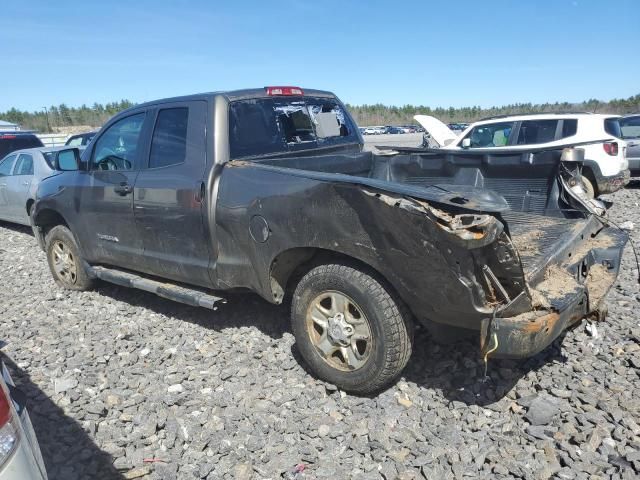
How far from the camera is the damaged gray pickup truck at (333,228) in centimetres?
256

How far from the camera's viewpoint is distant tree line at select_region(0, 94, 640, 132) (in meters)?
49.2

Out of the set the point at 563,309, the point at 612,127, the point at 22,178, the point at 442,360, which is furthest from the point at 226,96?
the point at 612,127

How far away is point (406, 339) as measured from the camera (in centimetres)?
295

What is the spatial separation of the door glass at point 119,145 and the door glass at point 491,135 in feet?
25.1

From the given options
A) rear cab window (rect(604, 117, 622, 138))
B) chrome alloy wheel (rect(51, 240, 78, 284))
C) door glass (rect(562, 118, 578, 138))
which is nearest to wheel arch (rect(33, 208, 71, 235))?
chrome alloy wheel (rect(51, 240, 78, 284))

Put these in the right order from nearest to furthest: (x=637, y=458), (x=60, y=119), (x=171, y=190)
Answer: (x=637, y=458) → (x=171, y=190) → (x=60, y=119)

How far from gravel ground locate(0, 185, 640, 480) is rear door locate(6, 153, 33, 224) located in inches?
200

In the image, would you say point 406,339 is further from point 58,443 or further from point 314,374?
point 58,443

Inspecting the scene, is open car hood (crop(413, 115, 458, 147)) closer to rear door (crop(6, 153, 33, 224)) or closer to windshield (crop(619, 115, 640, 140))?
windshield (crop(619, 115, 640, 140))

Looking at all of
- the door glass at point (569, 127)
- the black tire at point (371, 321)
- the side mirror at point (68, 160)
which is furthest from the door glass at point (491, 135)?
the black tire at point (371, 321)

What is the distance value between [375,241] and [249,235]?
102cm

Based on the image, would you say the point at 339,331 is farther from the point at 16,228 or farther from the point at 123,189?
the point at 16,228

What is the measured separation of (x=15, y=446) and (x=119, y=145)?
3.50 m

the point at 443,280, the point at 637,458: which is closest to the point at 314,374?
the point at 443,280
